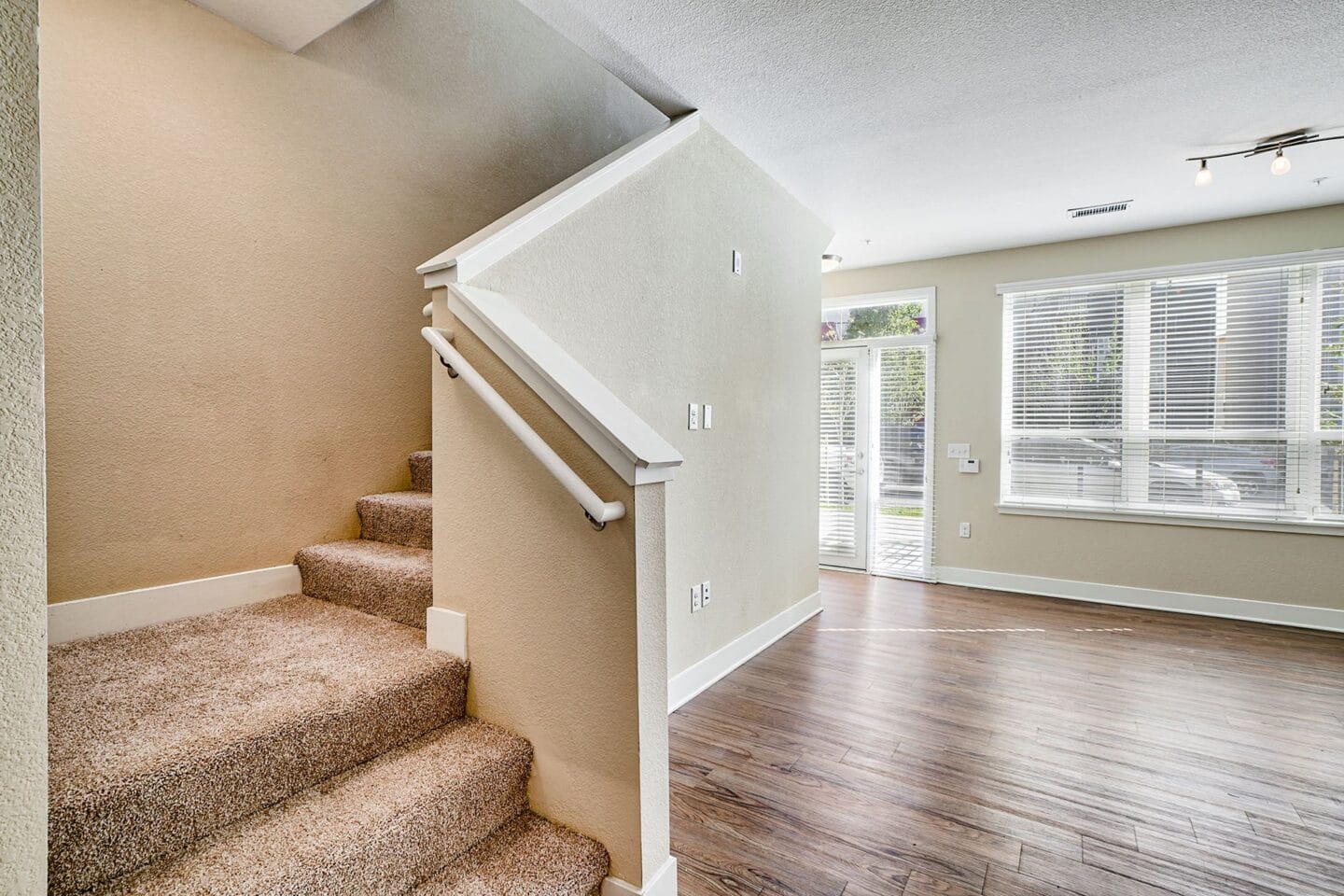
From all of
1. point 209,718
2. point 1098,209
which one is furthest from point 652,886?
point 1098,209

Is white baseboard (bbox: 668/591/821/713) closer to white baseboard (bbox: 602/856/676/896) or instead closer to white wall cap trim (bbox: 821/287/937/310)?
white baseboard (bbox: 602/856/676/896)

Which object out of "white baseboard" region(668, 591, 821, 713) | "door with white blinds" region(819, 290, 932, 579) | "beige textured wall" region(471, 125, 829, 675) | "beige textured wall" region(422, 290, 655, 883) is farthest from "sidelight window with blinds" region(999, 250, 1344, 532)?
"beige textured wall" region(422, 290, 655, 883)

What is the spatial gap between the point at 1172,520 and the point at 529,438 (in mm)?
4721

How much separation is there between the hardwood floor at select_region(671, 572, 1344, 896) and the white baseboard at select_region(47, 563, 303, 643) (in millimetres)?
1612

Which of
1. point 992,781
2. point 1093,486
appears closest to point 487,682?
point 992,781

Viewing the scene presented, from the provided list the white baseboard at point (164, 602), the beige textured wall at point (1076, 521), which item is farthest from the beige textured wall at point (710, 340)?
the beige textured wall at point (1076, 521)

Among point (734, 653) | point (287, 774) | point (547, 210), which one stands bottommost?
point (734, 653)

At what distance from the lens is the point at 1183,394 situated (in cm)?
427

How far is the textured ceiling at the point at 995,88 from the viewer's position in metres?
2.12

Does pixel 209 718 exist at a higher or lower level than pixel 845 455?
lower

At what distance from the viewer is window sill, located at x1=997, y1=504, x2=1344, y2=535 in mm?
3891

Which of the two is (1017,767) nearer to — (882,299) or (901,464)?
(901,464)

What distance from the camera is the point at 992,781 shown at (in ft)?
7.14

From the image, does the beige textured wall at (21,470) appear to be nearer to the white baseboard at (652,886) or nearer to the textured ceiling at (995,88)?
the white baseboard at (652,886)
